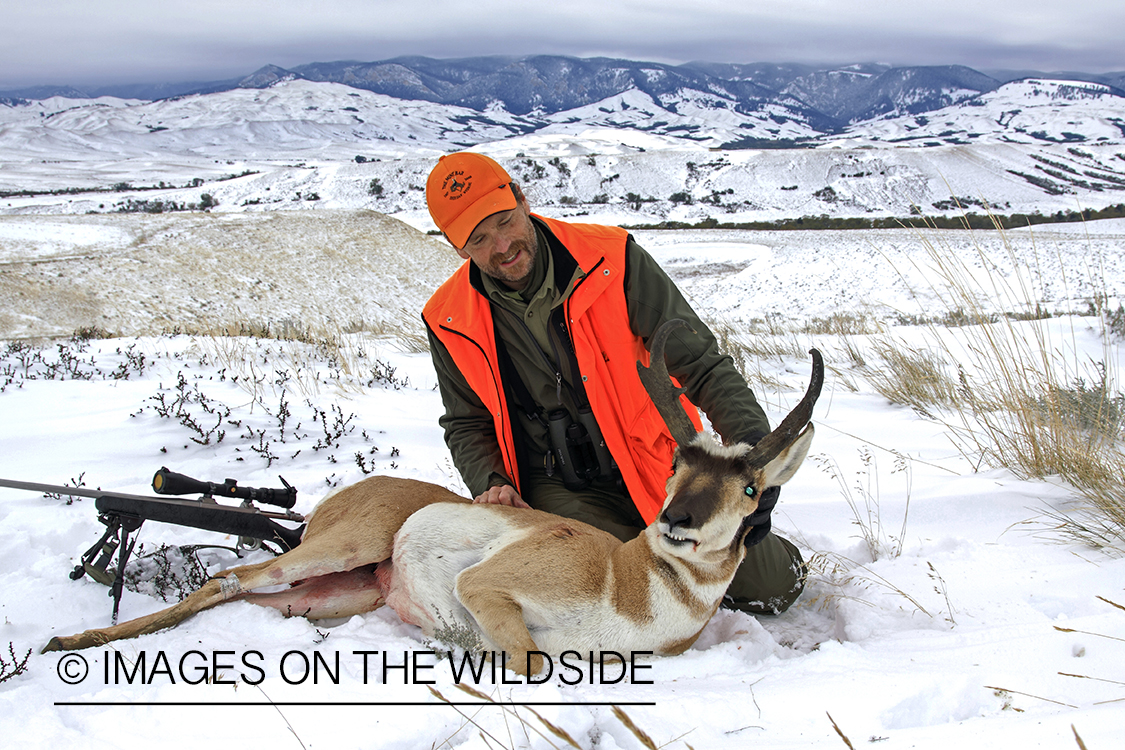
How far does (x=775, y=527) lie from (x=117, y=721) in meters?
3.46

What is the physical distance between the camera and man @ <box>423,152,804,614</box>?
154 inches

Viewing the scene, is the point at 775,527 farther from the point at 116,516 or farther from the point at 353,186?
the point at 353,186

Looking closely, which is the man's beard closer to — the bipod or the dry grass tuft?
the bipod

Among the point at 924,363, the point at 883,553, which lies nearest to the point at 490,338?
the point at 883,553

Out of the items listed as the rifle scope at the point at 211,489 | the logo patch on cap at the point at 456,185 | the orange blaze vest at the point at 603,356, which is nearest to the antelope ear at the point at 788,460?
the orange blaze vest at the point at 603,356

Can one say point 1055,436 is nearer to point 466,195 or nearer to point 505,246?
point 505,246

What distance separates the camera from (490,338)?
4.18 metres

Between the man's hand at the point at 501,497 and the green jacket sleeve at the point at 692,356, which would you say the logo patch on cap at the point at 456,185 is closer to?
the green jacket sleeve at the point at 692,356

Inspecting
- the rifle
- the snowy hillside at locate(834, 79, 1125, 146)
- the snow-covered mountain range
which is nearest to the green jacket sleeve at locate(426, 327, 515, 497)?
the rifle

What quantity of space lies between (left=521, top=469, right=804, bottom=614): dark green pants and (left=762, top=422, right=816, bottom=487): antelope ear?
49cm

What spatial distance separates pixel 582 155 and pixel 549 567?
5677cm

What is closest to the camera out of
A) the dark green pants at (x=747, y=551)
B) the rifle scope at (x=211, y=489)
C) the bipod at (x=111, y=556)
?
the bipod at (x=111, y=556)

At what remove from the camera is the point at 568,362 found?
13.5ft

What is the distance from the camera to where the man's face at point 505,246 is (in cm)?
397
